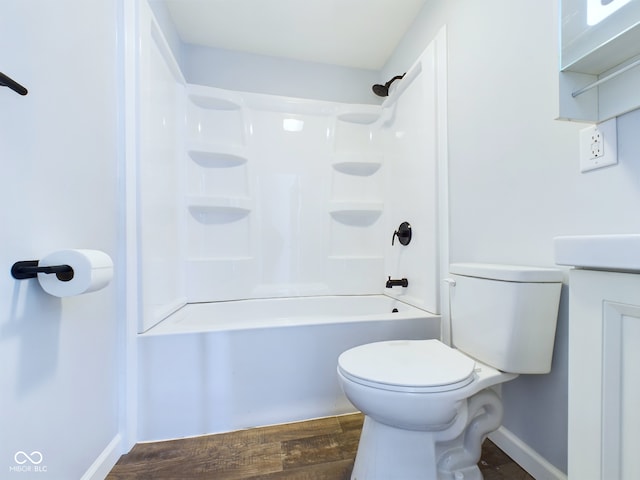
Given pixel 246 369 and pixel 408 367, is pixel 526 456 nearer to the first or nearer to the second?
pixel 408 367

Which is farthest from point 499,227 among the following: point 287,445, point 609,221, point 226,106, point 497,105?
point 226,106

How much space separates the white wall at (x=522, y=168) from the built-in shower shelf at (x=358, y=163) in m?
0.83

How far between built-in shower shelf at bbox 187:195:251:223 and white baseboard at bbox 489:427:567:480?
190 centimetres

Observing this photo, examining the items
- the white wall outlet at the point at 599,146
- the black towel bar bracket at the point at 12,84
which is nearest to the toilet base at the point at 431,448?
the white wall outlet at the point at 599,146

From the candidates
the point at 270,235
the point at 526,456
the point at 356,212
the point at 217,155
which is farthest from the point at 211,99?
the point at 526,456

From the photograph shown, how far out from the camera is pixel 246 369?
1326 millimetres

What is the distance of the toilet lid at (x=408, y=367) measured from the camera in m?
0.82

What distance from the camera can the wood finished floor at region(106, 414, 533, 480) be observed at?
105 cm

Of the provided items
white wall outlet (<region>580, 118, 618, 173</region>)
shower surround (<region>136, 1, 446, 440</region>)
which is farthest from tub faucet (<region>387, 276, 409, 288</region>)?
white wall outlet (<region>580, 118, 618, 173</region>)

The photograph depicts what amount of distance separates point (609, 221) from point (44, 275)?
61.2 inches

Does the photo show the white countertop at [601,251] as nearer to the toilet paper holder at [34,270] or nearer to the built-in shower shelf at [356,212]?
the toilet paper holder at [34,270]

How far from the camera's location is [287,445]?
3.96ft

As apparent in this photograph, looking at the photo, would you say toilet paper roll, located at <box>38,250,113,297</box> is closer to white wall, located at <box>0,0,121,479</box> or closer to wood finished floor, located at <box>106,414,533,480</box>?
white wall, located at <box>0,0,121,479</box>

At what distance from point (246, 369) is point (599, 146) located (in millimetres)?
1539
